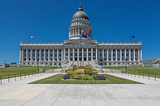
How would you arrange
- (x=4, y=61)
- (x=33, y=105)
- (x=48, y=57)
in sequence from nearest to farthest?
(x=33, y=105), (x=4, y=61), (x=48, y=57)

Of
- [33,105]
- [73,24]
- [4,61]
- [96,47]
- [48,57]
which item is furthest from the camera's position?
[73,24]

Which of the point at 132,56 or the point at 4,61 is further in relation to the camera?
the point at 132,56

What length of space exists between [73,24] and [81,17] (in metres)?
10.3

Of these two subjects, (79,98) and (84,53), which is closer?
(79,98)

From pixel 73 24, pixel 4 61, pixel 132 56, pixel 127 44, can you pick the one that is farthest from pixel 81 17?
pixel 4 61

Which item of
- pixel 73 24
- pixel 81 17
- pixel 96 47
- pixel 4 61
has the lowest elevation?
pixel 4 61

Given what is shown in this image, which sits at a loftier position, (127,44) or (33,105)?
(127,44)

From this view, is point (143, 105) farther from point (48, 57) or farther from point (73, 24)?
point (73, 24)

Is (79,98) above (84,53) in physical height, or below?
below

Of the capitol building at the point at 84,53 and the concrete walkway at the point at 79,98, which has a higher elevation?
the capitol building at the point at 84,53

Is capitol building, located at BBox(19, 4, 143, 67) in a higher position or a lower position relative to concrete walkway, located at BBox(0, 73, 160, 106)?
higher

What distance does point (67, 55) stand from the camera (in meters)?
85.2

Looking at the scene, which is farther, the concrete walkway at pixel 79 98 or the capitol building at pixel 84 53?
the capitol building at pixel 84 53

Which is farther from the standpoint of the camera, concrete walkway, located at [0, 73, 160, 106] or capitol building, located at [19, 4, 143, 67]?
capitol building, located at [19, 4, 143, 67]
